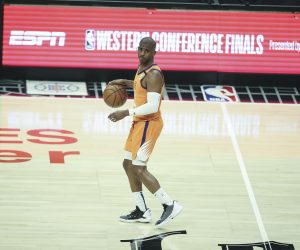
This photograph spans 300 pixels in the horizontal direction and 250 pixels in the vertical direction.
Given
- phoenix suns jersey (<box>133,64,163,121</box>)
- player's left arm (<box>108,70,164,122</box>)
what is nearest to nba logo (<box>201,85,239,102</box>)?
phoenix suns jersey (<box>133,64,163,121</box>)

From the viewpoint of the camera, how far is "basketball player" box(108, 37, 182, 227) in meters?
8.58

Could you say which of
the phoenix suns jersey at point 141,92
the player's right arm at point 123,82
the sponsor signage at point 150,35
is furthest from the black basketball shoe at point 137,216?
the sponsor signage at point 150,35

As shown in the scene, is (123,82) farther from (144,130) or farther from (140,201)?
(140,201)

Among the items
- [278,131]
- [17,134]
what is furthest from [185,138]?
[17,134]

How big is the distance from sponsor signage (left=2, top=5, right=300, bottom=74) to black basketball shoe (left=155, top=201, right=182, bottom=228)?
550cm

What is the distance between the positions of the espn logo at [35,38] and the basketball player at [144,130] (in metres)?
5.15

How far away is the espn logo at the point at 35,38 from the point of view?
1388cm

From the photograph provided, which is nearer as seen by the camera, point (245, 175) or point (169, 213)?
point (169, 213)

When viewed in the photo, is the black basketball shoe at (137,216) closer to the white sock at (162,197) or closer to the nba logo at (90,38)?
the white sock at (162,197)

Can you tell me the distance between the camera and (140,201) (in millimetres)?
9031

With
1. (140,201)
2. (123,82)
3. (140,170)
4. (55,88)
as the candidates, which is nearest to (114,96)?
(123,82)

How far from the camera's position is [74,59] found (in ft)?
46.1

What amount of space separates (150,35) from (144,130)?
17.8 ft

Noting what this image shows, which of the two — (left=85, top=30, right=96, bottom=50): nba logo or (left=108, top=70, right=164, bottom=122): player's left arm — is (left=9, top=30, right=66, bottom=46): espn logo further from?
(left=108, top=70, right=164, bottom=122): player's left arm
